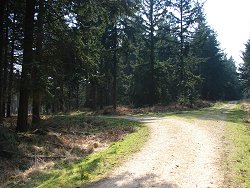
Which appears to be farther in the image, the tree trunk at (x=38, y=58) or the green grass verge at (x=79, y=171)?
the tree trunk at (x=38, y=58)

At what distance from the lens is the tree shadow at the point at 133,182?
842 cm

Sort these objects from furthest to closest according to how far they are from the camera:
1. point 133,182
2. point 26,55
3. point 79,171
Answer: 1. point 26,55
2. point 79,171
3. point 133,182


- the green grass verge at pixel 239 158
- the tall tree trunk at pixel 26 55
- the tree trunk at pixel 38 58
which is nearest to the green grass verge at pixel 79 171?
the green grass verge at pixel 239 158

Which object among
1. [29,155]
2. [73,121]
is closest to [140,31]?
[73,121]

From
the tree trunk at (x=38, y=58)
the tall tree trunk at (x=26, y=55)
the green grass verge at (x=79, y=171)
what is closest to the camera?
the green grass verge at (x=79, y=171)

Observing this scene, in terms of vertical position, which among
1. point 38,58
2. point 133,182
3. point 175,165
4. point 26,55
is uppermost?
point 26,55

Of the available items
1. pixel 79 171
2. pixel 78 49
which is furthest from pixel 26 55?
pixel 79 171

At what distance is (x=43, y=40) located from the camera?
17.6 meters

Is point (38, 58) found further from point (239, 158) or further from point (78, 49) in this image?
point (239, 158)

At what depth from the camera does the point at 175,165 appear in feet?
Result: 34.1

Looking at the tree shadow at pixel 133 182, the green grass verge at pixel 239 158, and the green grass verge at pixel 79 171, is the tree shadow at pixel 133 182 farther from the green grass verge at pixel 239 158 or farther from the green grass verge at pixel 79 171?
the green grass verge at pixel 239 158

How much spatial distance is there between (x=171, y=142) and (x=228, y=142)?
2.36 meters

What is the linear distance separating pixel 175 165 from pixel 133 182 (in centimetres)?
213

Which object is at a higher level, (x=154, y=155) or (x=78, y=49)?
(x=78, y=49)
